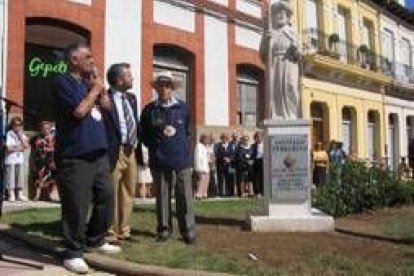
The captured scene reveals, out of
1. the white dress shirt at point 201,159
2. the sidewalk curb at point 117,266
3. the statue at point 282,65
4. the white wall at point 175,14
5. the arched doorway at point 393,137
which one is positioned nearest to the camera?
the sidewalk curb at point 117,266

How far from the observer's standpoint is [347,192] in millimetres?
13727

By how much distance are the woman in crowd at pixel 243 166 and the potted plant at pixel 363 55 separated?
16.0 meters

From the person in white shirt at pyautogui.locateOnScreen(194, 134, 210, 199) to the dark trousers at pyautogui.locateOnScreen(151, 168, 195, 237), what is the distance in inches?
381

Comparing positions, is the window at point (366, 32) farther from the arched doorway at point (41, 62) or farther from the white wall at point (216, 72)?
the arched doorway at point (41, 62)

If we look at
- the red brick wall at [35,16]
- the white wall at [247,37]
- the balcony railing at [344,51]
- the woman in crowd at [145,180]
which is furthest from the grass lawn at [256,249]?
the balcony railing at [344,51]

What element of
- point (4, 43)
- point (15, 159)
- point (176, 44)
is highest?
point (176, 44)

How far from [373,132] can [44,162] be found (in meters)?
23.6

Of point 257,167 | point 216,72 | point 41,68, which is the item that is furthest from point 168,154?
point 216,72

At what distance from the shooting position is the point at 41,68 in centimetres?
1761

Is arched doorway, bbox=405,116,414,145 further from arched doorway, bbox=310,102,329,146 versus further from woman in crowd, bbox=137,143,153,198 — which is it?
woman in crowd, bbox=137,143,153,198

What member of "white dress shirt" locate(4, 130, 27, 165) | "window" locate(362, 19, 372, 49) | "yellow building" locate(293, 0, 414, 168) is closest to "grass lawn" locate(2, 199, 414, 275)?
"white dress shirt" locate(4, 130, 27, 165)

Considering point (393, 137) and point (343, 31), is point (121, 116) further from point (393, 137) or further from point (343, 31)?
point (393, 137)

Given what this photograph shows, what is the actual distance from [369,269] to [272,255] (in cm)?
115

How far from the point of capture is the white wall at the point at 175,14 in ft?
67.7
